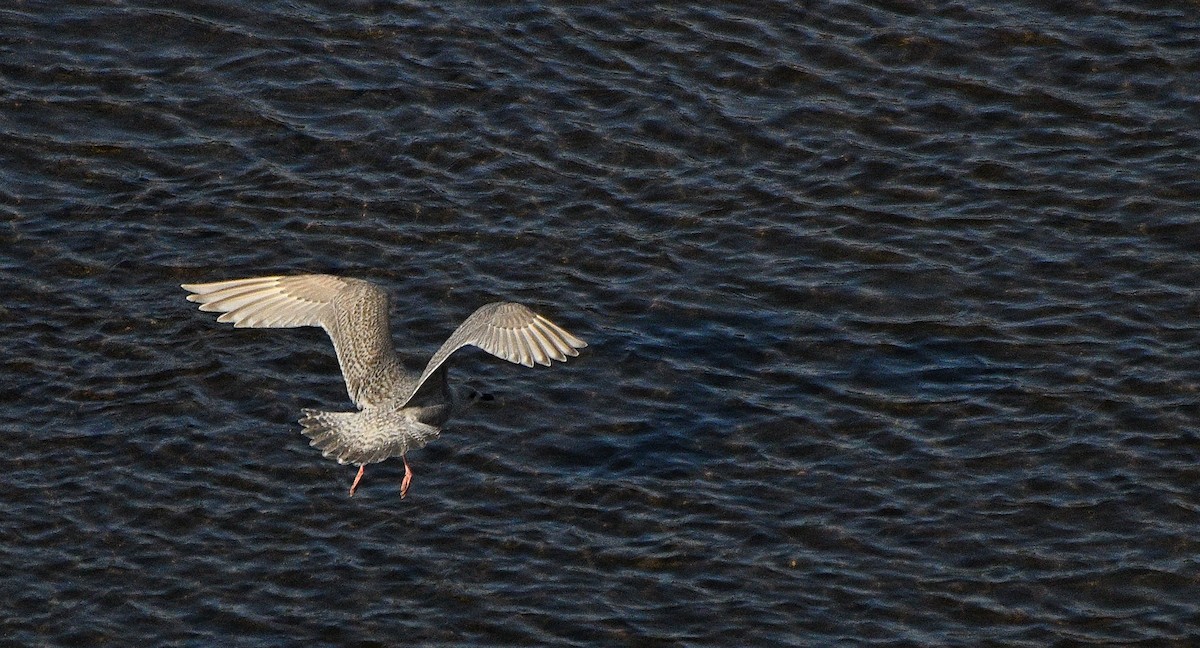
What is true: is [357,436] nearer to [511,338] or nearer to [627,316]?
[511,338]

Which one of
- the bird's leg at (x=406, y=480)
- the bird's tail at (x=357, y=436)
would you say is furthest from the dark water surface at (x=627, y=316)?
the bird's tail at (x=357, y=436)

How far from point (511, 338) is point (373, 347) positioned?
136 cm

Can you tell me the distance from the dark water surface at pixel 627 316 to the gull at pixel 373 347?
0.86m

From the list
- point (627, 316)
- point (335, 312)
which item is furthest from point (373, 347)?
point (627, 316)

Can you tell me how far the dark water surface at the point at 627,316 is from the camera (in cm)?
1112

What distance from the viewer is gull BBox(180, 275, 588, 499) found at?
1074 cm

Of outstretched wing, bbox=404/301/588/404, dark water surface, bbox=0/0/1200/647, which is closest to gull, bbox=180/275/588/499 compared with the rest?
outstretched wing, bbox=404/301/588/404

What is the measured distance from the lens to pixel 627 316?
13.5m

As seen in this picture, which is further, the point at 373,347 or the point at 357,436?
the point at 373,347

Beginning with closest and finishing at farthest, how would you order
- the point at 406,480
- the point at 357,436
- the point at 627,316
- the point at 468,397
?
the point at 357,436 < the point at 406,480 < the point at 468,397 < the point at 627,316

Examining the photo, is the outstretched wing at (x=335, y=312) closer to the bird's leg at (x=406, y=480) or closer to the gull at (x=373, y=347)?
the gull at (x=373, y=347)

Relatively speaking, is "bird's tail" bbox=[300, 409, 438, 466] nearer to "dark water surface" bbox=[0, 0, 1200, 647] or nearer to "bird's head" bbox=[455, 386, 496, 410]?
"bird's head" bbox=[455, 386, 496, 410]

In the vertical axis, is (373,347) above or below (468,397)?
above

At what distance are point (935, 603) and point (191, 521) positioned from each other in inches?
193
